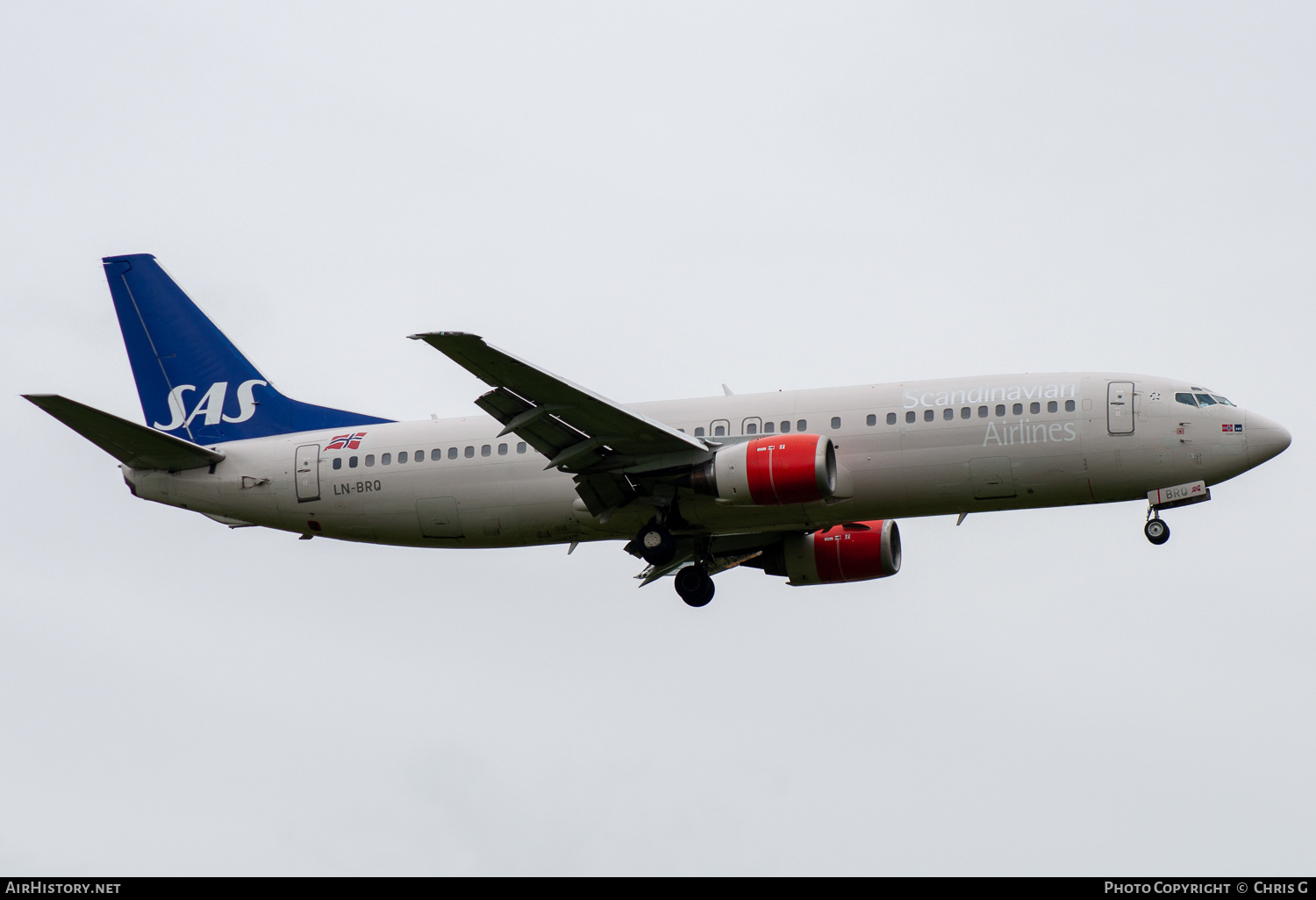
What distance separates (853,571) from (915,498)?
6032 mm

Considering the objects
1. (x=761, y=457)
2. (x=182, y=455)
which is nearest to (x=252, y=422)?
(x=182, y=455)

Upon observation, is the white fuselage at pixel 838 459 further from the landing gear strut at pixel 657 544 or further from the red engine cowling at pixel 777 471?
the red engine cowling at pixel 777 471

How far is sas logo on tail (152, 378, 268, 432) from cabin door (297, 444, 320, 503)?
3014 millimetres

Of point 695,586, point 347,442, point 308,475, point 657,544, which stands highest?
point 347,442

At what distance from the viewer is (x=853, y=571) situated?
3959 centimetres

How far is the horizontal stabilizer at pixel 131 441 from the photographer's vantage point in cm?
3481

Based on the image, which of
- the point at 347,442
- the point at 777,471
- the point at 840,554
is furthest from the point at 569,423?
the point at 840,554

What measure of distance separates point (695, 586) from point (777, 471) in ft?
22.8

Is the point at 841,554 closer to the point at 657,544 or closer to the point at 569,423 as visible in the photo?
the point at 657,544

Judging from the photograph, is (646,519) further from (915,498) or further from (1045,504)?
(1045,504)

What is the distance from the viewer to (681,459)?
34406mm

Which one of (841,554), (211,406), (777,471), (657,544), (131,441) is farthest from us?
(211,406)

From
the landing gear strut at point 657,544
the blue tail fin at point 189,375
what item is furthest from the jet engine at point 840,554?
the blue tail fin at point 189,375

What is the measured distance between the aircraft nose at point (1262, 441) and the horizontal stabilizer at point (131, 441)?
24604mm
